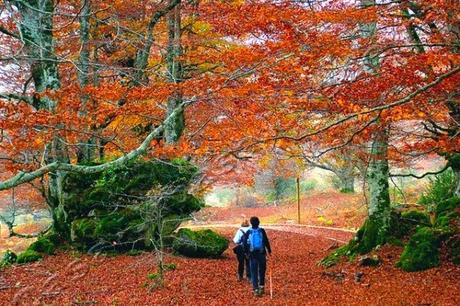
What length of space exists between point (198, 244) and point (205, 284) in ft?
9.92

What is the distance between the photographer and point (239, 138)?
9.81 m

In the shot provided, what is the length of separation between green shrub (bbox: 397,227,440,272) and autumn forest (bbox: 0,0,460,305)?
0.11ft

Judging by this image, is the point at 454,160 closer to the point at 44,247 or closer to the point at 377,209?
the point at 377,209

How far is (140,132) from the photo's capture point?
17.1m

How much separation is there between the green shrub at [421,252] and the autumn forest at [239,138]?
33 mm

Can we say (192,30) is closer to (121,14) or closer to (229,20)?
(121,14)

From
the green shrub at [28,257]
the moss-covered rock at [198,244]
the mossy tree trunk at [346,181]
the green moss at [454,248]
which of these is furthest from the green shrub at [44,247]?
the mossy tree trunk at [346,181]

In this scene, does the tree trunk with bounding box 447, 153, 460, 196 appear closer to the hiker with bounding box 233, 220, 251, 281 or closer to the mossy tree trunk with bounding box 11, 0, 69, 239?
the hiker with bounding box 233, 220, 251, 281

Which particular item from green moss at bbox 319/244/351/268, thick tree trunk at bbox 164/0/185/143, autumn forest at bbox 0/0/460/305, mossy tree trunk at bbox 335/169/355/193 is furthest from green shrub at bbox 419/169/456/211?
mossy tree trunk at bbox 335/169/355/193

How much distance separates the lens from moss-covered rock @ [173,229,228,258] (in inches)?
488

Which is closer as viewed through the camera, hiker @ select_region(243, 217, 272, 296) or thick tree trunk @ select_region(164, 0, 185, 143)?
hiker @ select_region(243, 217, 272, 296)

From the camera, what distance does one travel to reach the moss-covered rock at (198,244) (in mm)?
12398

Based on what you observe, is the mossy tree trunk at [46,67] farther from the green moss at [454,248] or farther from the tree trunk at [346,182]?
the tree trunk at [346,182]

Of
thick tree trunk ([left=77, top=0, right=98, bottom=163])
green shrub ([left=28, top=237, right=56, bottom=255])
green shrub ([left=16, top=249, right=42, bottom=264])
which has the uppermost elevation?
thick tree trunk ([left=77, top=0, right=98, bottom=163])
